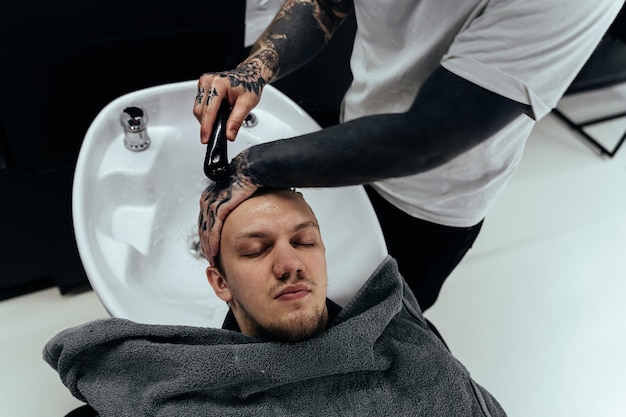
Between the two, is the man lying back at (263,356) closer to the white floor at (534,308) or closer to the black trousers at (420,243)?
the black trousers at (420,243)

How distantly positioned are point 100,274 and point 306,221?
36cm

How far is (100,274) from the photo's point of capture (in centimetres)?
98

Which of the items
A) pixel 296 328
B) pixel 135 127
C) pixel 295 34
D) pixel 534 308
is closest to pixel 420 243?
pixel 296 328

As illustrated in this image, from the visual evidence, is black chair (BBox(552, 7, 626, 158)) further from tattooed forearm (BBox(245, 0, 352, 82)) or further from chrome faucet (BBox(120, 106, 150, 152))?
chrome faucet (BBox(120, 106, 150, 152))

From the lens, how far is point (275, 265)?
923mm

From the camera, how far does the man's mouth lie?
3.04 feet

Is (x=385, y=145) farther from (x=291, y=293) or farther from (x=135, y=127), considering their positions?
(x=135, y=127)

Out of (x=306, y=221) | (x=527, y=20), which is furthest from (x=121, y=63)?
(x=527, y=20)

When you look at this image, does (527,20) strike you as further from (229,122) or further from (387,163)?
(229,122)

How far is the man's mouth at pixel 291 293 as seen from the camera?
0.93m

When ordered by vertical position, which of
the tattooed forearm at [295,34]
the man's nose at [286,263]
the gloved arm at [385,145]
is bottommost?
the man's nose at [286,263]

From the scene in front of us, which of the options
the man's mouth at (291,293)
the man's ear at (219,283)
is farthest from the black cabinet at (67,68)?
the man's mouth at (291,293)

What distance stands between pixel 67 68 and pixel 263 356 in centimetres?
82

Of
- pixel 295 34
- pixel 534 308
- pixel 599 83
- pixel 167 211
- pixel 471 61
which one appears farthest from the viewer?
pixel 599 83
